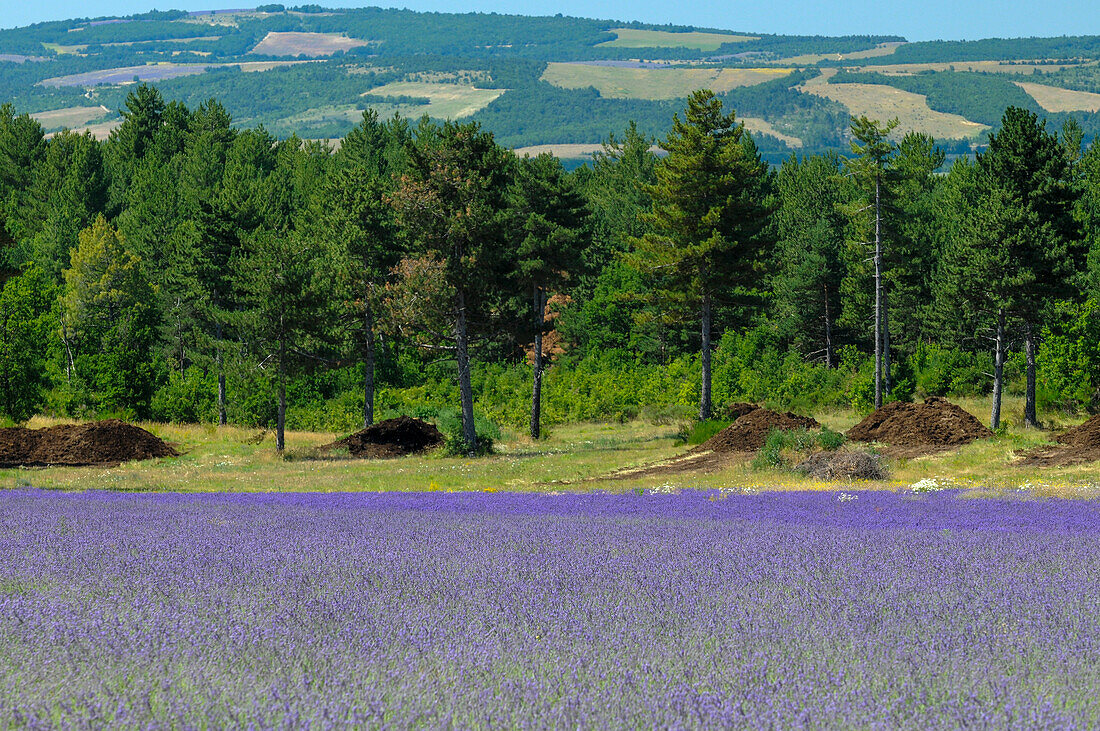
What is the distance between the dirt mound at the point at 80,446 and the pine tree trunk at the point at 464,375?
36.1 ft

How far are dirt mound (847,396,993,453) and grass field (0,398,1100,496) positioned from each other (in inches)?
42.6

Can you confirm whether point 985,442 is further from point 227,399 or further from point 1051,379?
point 227,399

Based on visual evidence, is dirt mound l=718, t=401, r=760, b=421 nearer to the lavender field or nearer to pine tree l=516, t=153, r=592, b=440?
pine tree l=516, t=153, r=592, b=440

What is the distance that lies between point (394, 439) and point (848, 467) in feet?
65.2

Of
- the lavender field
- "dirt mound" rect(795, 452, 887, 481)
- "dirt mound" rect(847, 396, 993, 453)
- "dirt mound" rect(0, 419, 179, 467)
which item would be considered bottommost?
"dirt mound" rect(0, 419, 179, 467)

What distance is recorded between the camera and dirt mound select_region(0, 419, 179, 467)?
3241 centimetres

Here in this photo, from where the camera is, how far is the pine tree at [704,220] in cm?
4175

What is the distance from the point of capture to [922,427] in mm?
30547

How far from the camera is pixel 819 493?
1800 centimetres

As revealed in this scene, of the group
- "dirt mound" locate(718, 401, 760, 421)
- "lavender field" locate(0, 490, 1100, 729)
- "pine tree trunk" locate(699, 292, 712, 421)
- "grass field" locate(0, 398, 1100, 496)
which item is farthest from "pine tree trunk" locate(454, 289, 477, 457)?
"lavender field" locate(0, 490, 1100, 729)

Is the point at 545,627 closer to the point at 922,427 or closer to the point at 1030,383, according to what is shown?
the point at 922,427

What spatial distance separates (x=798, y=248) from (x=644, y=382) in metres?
15.4

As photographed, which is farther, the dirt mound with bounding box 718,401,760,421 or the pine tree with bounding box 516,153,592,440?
the pine tree with bounding box 516,153,592,440

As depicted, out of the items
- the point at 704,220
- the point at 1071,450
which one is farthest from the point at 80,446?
the point at 1071,450
